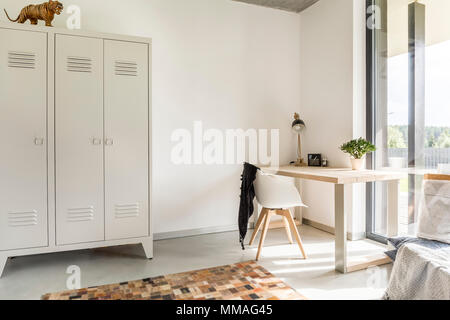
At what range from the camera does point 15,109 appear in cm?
235

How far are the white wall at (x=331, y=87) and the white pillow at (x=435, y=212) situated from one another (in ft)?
3.34

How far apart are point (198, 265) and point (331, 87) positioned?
7.88 feet

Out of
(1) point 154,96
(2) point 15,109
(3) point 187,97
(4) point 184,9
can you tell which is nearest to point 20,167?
(2) point 15,109

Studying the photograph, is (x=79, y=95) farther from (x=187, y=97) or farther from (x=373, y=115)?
(x=373, y=115)

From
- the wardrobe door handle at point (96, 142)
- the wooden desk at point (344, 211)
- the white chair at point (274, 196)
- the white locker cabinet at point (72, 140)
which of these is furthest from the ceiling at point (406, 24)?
the wardrobe door handle at point (96, 142)

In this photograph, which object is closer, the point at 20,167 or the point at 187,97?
the point at 20,167

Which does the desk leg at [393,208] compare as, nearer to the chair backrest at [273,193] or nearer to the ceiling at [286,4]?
the chair backrest at [273,193]

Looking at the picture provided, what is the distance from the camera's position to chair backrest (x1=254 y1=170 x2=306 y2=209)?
2604 mm

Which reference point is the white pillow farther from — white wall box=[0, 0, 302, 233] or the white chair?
white wall box=[0, 0, 302, 233]

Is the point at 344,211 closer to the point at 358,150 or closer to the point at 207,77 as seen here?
the point at 358,150

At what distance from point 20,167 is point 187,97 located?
1.69 m

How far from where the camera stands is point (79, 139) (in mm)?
2500

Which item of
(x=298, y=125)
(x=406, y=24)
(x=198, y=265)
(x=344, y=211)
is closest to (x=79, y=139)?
(x=198, y=265)

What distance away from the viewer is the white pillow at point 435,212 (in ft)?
6.77
